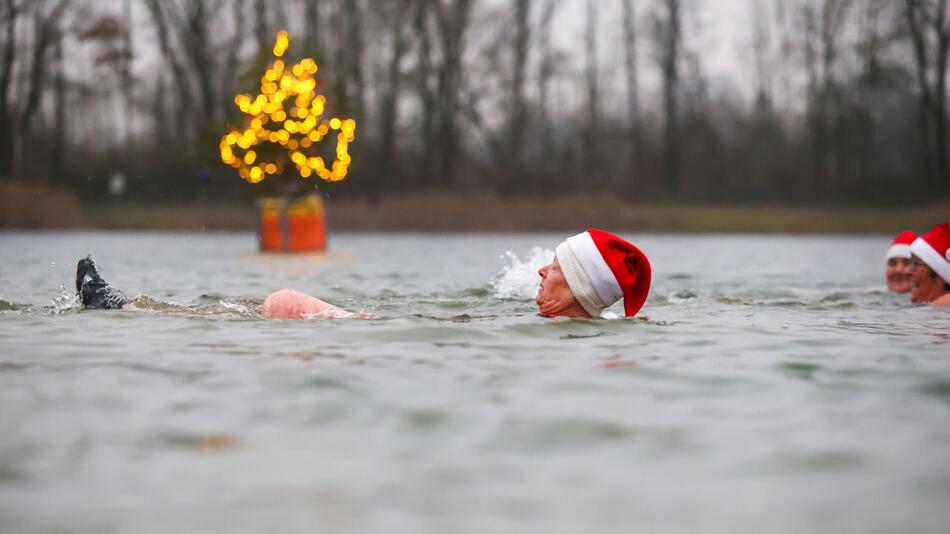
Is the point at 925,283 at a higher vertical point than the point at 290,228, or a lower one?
lower

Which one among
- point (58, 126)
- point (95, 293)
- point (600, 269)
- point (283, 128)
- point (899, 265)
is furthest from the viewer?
point (58, 126)

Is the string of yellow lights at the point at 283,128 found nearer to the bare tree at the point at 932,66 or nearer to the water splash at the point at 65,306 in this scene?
the water splash at the point at 65,306

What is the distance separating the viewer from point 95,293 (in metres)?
7.62

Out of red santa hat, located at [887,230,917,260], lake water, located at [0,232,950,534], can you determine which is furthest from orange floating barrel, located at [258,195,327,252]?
lake water, located at [0,232,950,534]

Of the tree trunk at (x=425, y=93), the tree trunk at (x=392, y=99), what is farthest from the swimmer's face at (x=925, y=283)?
the tree trunk at (x=392, y=99)

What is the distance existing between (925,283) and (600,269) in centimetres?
384

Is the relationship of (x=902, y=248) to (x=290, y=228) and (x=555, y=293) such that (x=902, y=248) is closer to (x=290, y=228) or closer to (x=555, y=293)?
(x=555, y=293)

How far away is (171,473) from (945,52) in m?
38.1

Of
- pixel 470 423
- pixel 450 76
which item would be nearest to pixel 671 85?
pixel 450 76

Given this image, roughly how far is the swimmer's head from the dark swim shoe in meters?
2.80

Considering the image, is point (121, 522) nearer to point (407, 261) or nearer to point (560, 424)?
point (560, 424)

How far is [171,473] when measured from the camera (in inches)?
125

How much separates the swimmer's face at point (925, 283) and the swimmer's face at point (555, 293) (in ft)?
12.2

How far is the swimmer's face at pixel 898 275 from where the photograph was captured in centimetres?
1096
